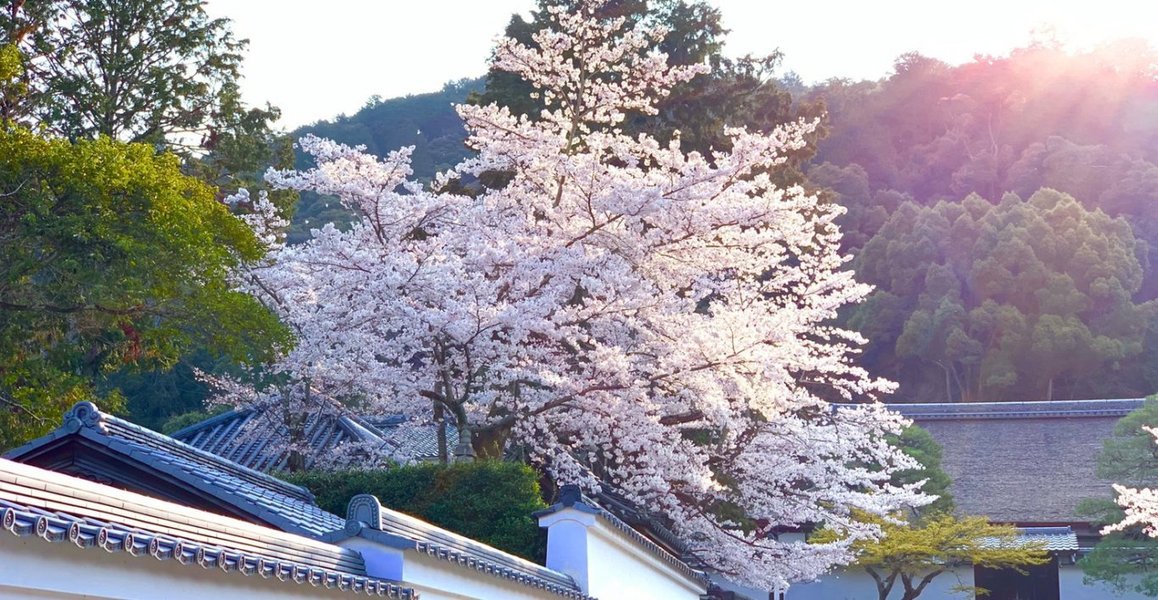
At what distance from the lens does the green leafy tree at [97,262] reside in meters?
11.9

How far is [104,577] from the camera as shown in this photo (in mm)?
4719

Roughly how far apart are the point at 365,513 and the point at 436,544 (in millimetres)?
726

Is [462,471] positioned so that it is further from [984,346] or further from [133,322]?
[984,346]

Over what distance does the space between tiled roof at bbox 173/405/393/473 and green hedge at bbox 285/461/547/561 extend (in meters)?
3.34

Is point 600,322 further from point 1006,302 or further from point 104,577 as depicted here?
point 1006,302

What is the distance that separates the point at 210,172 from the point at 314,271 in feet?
25.6

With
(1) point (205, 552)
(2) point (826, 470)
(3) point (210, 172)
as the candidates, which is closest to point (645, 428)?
(2) point (826, 470)

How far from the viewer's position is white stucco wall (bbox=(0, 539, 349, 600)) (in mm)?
4285

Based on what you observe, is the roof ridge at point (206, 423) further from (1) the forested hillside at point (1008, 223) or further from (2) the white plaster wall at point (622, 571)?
(1) the forested hillside at point (1008, 223)

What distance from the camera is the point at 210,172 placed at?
2017 cm

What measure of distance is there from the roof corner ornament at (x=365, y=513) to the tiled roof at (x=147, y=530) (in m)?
Answer: 0.47

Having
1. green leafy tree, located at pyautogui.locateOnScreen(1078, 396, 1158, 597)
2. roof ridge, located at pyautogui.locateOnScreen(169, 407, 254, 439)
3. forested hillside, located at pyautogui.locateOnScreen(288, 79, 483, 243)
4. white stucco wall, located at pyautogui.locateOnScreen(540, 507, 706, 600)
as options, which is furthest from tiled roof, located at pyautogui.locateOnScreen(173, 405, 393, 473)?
forested hillside, located at pyautogui.locateOnScreen(288, 79, 483, 243)

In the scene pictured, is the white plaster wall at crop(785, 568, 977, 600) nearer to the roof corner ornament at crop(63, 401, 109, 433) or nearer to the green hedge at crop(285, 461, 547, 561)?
the green hedge at crop(285, 461, 547, 561)

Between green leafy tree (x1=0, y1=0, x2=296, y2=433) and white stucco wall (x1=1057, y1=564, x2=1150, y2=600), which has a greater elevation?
green leafy tree (x1=0, y1=0, x2=296, y2=433)
